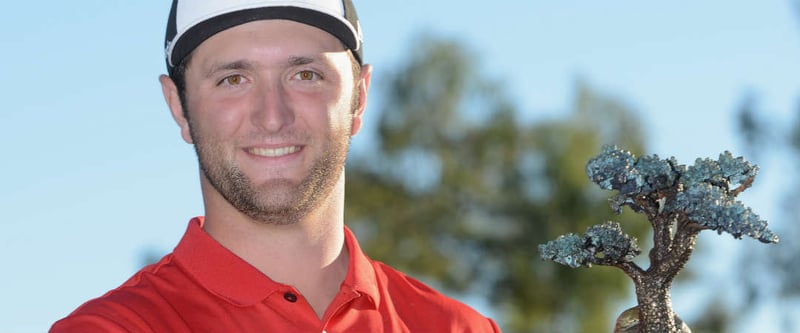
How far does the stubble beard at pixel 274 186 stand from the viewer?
12.6 feet

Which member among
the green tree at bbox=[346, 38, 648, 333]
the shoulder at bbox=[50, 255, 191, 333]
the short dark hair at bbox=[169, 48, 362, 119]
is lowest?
the shoulder at bbox=[50, 255, 191, 333]

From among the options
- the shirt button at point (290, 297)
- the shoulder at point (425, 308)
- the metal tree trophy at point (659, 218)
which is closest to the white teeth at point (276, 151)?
the shirt button at point (290, 297)

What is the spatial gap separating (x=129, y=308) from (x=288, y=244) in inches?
23.7

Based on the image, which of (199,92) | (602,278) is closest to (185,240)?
(199,92)

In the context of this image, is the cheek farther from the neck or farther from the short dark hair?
the neck

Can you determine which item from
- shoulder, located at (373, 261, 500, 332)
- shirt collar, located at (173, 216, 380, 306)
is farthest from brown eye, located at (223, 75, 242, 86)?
shoulder, located at (373, 261, 500, 332)

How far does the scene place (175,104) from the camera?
13.7 ft

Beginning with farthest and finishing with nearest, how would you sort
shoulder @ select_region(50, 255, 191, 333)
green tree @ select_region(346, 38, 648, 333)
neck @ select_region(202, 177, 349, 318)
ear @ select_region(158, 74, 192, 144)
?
green tree @ select_region(346, 38, 648, 333) < ear @ select_region(158, 74, 192, 144) < neck @ select_region(202, 177, 349, 318) < shoulder @ select_region(50, 255, 191, 333)

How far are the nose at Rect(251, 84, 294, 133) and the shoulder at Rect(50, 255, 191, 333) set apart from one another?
69cm

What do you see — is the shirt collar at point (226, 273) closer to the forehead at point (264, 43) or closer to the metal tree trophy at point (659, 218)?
the forehead at point (264, 43)

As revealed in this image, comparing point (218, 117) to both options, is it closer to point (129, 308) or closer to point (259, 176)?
point (259, 176)

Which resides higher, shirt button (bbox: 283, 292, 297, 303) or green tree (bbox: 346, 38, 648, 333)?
green tree (bbox: 346, 38, 648, 333)

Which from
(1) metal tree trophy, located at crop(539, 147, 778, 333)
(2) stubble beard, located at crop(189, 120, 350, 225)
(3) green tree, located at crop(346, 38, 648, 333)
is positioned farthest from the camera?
(3) green tree, located at crop(346, 38, 648, 333)

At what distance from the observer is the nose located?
3.78 metres
